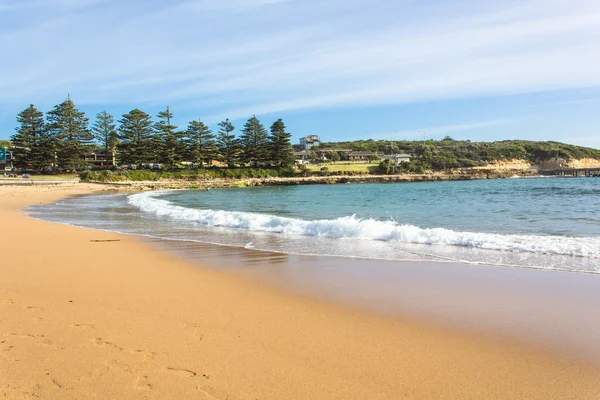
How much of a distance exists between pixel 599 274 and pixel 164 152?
64194mm

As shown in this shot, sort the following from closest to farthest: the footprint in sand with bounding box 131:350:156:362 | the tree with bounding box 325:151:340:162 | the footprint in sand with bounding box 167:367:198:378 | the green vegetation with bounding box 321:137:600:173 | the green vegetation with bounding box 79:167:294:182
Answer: the footprint in sand with bounding box 167:367:198:378
the footprint in sand with bounding box 131:350:156:362
the green vegetation with bounding box 79:167:294:182
the green vegetation with bounding box 321:137:600:173
the tree with bounding box 325:151:340:162

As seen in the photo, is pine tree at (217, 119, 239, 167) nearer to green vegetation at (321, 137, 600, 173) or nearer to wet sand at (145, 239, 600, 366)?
Answer: green vegetation at (321, 137, 600, 173)

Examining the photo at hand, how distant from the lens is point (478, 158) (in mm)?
105812

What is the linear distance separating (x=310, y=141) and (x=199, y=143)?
7645 centimetres

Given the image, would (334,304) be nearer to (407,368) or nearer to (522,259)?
(407,368)

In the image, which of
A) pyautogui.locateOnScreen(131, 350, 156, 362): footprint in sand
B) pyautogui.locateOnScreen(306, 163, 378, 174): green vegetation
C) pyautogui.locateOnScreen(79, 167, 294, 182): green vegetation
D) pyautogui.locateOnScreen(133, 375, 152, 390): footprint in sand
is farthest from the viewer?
pyautogui.locateOnScreen(306, 163, 378, 174): green vegetation

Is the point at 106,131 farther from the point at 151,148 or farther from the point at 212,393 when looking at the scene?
the point at 212,393

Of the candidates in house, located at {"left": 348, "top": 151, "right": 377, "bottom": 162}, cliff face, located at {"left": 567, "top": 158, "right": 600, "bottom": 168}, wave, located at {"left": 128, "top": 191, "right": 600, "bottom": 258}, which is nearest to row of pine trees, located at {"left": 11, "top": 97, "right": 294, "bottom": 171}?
house, located at {"left": 348, "top": 151, "right": 377, "bottom": 162}

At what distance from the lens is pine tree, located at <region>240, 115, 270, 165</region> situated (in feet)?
226

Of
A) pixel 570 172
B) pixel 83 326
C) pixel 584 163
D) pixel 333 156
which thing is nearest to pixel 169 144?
pixel 333 156

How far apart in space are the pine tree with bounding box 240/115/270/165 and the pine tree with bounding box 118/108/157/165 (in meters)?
14.2

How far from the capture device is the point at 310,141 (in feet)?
461

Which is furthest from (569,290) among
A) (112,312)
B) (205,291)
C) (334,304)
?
(112,312)

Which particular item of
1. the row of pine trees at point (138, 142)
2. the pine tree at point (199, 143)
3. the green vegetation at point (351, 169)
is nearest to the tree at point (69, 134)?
the row of pine trees at point (138, 142)
